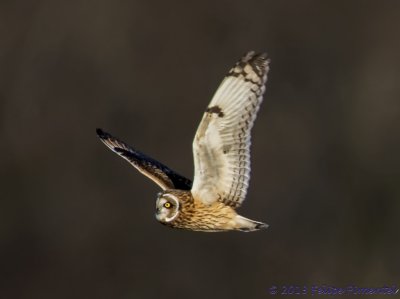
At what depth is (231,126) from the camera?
29.2ft

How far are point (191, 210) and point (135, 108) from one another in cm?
997

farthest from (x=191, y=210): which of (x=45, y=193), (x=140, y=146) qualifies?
(x=45, y=193)

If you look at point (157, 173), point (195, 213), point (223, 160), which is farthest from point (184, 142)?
point (223, 160)

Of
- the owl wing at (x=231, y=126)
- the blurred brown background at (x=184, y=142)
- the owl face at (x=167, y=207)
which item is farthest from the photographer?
the blurred brown background at (x=184, y=142)

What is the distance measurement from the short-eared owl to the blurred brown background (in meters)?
6.85

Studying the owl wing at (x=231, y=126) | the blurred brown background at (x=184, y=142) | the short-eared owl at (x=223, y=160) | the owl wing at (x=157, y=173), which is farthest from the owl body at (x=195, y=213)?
the blurred brown background at (x=184, y=142)

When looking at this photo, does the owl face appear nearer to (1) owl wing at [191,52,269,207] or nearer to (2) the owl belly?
(2) the owl belly

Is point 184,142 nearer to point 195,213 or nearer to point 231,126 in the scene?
point 195,213

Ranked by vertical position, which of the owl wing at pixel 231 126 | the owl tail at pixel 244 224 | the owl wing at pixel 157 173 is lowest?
the owl tail at pixel 244 224

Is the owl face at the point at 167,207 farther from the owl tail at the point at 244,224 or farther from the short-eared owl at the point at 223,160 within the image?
the owl tail at the point at 244,224

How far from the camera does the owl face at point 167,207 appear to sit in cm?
925

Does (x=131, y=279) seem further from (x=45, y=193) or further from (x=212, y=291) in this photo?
(x=45, y=193)

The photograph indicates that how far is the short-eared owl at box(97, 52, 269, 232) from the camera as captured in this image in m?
8.86

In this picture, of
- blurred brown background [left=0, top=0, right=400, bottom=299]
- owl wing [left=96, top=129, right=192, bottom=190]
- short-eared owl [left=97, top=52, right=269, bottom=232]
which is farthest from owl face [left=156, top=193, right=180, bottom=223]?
blurred brown background [left=0, top=0, right=400, bottom=299]
